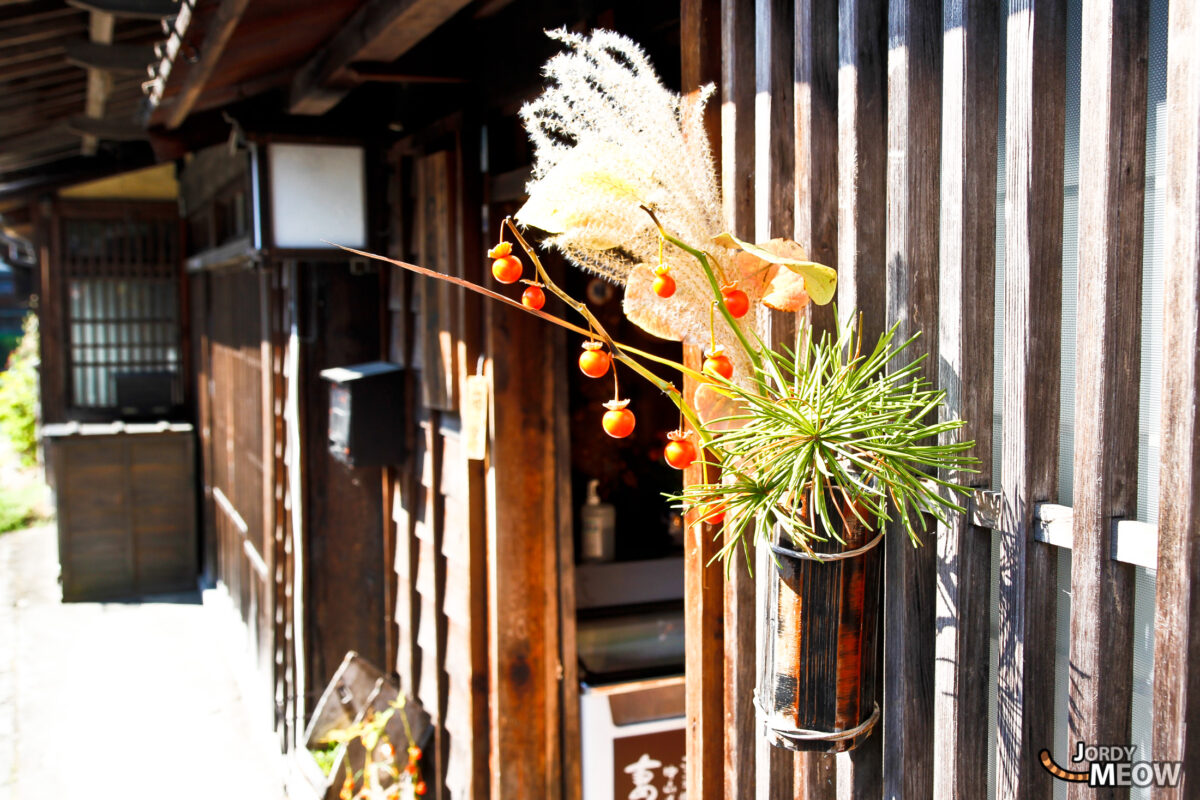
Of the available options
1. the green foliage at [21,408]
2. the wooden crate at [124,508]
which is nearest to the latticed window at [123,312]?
the wooden crate at [124,508]

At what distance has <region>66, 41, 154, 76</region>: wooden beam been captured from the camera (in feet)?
14.7

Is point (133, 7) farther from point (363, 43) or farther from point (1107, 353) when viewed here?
point (1107, 353)

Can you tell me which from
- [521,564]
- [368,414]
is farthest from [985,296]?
[368,414]

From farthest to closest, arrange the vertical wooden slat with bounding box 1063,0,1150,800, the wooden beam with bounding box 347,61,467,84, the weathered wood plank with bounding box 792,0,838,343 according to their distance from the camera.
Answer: the wooden beam with bounding box 347,61,467,84
the weathered wood plank with bounding box 792,0,838,343
the vertical wooden slat with bounding box 1063,0,1150,800

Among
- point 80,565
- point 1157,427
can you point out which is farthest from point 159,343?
point 1157,427

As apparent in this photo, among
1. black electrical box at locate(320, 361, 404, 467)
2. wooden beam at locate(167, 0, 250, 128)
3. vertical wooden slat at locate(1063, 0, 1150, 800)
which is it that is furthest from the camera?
black electrical box at locate(320, 361, 404, 467)

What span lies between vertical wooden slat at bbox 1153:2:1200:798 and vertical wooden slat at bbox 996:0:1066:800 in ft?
0.61

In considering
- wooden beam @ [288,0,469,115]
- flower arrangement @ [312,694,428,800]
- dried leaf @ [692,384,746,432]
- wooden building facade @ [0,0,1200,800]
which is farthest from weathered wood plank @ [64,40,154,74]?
dried leaf @ [692,384,746,432]

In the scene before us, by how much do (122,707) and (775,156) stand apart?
19.4 ft

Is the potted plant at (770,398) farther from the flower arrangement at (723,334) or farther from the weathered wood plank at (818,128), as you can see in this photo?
the weathered wood plank at (818,128)

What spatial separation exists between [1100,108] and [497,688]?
108 inches

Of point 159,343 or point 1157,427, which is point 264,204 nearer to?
point 1157,427

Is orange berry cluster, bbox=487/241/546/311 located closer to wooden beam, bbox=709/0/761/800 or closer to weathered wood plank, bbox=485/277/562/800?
wooden beam, bbox=709/0/761/800

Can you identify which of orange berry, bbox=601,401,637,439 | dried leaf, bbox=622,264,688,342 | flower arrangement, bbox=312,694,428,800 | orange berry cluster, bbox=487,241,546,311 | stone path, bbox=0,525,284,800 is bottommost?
stone path, bbox=0,525,284,800
